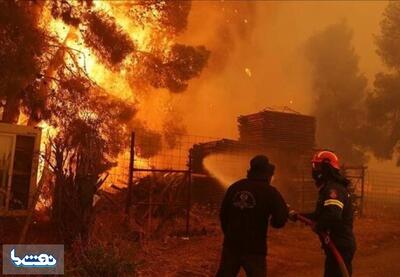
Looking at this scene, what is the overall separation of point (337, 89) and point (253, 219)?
3940 cm

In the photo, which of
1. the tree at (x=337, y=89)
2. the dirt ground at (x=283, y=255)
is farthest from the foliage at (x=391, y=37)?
the dirt ground at (x=283, y=255)

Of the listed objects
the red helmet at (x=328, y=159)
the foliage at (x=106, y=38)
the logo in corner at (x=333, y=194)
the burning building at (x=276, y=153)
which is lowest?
the logo in corner at (x=333, y=194)

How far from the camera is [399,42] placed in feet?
89.5

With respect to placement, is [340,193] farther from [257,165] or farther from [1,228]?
[1,228]

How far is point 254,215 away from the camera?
16.3 feet

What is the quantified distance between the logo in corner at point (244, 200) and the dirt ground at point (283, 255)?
2.91 metres

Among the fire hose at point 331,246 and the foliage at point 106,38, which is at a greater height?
the foliage at point 106,38

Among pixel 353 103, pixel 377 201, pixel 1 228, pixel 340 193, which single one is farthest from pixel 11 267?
pixel 353 103

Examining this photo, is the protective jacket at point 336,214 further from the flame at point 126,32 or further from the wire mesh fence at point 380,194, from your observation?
the wire mesh fence at point 380,194

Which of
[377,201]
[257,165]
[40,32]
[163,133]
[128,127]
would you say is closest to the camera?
[257,165]

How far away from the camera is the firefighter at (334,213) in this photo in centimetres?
510

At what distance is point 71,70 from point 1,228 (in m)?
5.81

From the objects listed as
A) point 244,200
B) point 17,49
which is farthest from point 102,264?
point 17,49

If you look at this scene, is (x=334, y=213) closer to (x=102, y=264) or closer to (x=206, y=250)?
(x=102, y=264)
